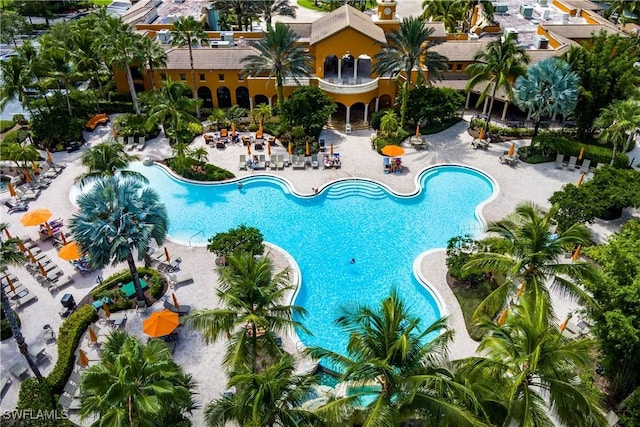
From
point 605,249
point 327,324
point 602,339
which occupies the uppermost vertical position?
point 605,249

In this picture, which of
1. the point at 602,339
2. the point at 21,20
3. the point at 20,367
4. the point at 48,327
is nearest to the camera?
the point at 602,339

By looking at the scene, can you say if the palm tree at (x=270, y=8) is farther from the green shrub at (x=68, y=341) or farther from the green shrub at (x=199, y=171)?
the green shrub at (x=68, y=341)

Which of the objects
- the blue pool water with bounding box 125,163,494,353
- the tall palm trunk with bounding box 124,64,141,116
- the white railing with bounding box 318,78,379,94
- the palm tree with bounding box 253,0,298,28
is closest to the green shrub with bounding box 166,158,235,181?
the blue pool water with bounding box 125,163,494,353

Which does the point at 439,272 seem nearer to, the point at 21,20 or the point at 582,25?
the point at 582,25

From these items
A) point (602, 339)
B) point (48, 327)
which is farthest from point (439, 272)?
point (48, 327)

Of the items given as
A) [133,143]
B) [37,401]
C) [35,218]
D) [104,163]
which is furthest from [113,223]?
[133,143]

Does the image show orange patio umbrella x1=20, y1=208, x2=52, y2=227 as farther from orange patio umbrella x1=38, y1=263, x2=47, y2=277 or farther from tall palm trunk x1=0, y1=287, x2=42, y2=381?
tall palm trunk x1=0, y1=287, x2=42, y2=381
